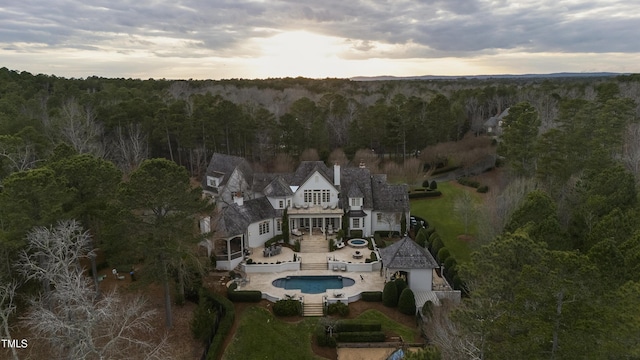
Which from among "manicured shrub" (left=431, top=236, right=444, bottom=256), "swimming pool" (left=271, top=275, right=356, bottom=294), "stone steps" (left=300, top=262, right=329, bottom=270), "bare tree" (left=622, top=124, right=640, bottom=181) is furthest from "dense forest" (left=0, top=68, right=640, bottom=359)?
"stone steps" (left=300, top=262, right=329, bottom=270)

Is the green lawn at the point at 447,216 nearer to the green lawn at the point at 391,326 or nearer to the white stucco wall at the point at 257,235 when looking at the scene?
the green lawn at the point at 391,326

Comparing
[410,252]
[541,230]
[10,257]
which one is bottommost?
[410,252]

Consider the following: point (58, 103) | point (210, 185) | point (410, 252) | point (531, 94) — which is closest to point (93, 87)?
point (58, 103)

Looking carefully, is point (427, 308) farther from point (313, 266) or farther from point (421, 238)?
point (421, 238)

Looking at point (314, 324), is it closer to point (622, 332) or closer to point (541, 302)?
point (541, 302)

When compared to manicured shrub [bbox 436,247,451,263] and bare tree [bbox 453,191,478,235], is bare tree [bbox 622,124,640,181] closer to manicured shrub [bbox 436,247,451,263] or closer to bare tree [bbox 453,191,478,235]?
bare tree [bbox 453,191,478,235]

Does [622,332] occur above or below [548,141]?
below

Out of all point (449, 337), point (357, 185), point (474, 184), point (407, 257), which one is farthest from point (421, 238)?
point (474, 184)
